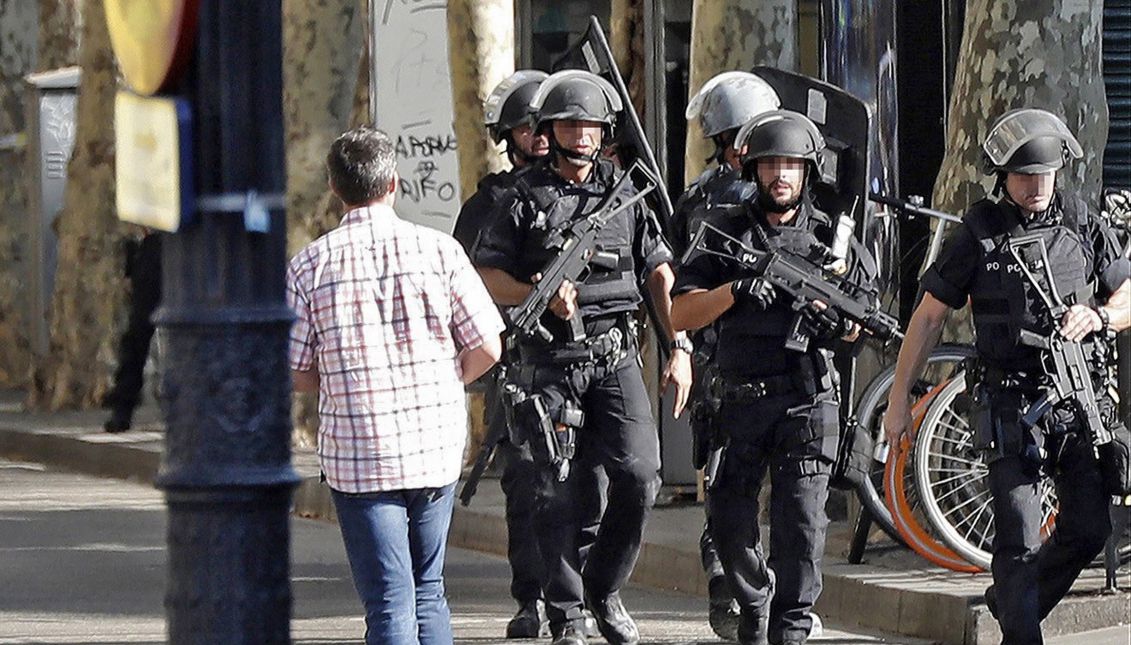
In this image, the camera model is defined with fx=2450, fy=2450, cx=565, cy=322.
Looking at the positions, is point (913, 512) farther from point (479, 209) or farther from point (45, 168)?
point (45, 168)

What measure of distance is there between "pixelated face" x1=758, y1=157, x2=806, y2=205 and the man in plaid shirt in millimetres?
1582

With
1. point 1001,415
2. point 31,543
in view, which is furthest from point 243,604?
point 31,543

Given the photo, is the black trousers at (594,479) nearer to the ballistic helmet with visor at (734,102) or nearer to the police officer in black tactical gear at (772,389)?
the police officer in black tactical gear at (772,389)

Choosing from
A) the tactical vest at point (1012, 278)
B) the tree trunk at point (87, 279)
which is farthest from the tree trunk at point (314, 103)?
the tactical vest at point (1012, 278)

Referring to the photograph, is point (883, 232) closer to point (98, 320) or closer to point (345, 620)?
point (345, 620)

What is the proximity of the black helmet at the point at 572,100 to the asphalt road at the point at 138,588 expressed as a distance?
1838 mm

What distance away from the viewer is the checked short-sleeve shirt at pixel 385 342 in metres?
6.19

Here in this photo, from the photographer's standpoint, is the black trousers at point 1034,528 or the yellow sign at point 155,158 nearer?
the yellow sign at point 155,158

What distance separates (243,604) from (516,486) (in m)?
4.33

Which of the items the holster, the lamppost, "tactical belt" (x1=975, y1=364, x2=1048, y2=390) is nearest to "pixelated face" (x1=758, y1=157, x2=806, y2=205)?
"tactical belt" (x1=975, y1=364, x2=1048, y2=390)

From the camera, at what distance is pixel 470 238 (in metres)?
8.57

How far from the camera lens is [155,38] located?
12.6 ft

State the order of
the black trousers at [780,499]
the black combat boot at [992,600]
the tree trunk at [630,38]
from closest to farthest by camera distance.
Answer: the black combat boot at [992,600], the black trousers at [780,499], the tree trunk at [630,38]

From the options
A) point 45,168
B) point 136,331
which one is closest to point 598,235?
point 136,331
